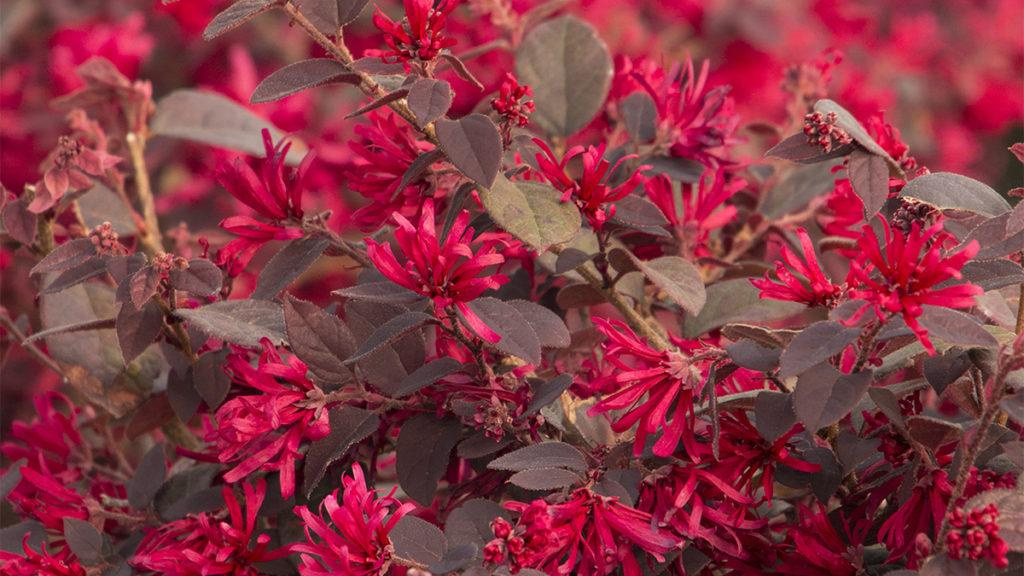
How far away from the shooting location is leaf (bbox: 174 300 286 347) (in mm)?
671

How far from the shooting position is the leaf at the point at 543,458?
23.3 inches

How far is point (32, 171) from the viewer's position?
1804mm

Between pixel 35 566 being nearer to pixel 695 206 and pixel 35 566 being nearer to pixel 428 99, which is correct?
pixel 428 99

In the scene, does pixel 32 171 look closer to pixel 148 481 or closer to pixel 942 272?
pixel 148 481

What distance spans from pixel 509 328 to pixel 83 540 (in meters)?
0.31

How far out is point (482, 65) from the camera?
1647mm

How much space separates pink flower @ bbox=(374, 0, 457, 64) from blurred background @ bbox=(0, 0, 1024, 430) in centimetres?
72

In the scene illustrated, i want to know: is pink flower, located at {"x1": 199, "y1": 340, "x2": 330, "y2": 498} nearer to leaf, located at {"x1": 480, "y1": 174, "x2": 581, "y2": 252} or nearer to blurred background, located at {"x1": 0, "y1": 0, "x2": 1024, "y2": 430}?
leaf, located at {"x1": 480, "y1": 174, "x2": 581, "y2": 252}

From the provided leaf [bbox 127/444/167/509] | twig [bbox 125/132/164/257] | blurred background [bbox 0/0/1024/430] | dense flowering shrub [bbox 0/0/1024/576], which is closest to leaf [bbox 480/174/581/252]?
dense flowering shrub [bbox 0/0/1024/576]

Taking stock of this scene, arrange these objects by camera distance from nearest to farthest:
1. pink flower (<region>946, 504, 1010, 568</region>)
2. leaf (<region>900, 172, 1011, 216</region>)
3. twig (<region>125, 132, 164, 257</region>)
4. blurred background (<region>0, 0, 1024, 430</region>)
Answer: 1. pink flower (<region>946, 504, 1010, 568</region>)
2. leaf (<region>900, 172, 1011, 216</region>)
3. twig (<region>125, 132, 164, 257</region>)
4. blurred background (<region>0, 0, 1024, 430</region>)

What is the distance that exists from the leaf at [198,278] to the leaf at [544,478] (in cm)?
22

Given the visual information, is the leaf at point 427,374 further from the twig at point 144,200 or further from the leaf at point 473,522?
the twig at point 144,200

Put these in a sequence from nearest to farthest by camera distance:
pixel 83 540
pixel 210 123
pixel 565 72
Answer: pixel 83 540 < pixel 565 72 < pixel 210 123

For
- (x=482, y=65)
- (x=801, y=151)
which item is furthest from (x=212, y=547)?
(x=482, y=65)
